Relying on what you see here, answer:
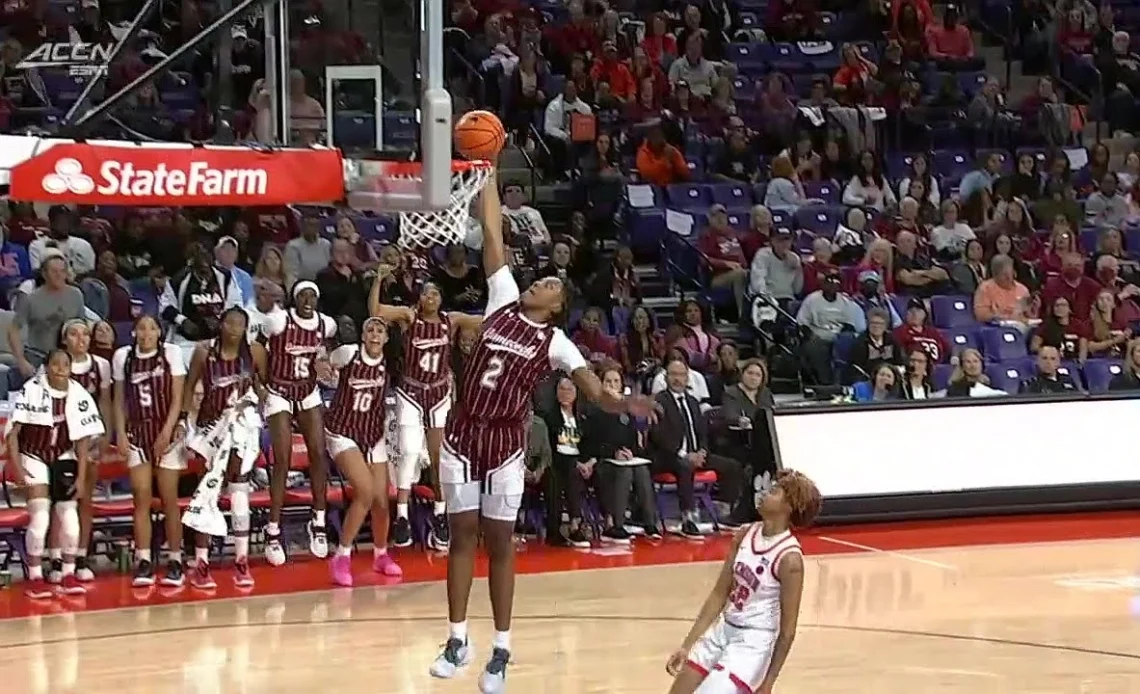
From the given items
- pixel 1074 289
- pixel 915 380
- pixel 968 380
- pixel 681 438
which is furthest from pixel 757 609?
pixel 1074 289

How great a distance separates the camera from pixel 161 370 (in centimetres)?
1172

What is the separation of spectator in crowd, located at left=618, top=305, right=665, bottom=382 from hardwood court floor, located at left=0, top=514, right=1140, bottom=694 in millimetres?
1838

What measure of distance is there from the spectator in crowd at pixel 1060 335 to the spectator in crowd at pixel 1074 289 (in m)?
0.30

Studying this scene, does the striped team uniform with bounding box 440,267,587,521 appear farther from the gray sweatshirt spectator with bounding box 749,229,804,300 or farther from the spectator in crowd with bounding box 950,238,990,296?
the spectator in crowd with bounding box 950,238,990,296

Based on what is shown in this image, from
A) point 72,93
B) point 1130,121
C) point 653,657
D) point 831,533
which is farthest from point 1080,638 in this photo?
point 1130,121

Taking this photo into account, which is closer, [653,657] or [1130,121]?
[653,657]

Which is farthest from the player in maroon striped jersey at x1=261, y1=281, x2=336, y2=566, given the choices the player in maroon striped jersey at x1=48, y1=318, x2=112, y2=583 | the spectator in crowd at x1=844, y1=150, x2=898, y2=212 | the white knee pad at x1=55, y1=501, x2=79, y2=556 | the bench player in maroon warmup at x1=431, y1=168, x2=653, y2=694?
the spectator in crowd at x1=844, y1=150, x2=898, y2=212

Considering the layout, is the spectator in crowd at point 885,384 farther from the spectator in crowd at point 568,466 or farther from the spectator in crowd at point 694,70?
the spectator in crowd at point 694,70

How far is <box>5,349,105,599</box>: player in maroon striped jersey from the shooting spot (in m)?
11.4

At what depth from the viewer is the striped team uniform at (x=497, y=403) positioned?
8.10 metres

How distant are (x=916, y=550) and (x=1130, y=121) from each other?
809 centimetres

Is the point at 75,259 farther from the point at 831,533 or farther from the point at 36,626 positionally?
the point at 831,533

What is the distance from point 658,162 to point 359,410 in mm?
5878

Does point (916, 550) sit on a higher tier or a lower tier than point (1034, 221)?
lower
